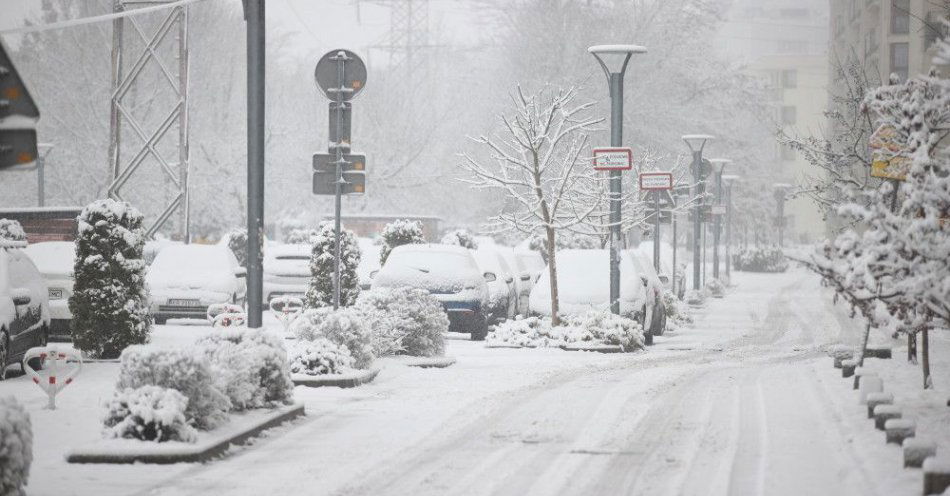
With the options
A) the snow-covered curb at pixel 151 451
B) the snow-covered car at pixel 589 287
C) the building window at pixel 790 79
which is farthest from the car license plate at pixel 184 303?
the building window at pixel 790 79

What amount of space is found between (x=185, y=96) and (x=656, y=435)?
22842 mm

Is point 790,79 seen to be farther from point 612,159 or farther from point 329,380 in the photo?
point 329,380

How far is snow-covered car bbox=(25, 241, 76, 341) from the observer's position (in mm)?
20984

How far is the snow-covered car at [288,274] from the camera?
1246 inches

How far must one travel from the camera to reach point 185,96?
32.2m

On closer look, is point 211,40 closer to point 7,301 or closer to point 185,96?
point 185,96

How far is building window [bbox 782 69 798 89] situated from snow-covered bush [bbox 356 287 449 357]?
118 metres

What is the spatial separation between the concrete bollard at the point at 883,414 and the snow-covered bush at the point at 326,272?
15.3m

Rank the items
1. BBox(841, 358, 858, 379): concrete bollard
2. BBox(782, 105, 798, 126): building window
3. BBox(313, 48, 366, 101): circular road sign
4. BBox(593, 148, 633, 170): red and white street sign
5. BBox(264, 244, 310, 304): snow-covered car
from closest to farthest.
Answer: BBox(841, 358, 858, 379): concrete bollard, BBox(313, 48, 366, 101): circular road sign, BBox(593, 148, 633, 170): red and white street sign, BBox(264, 244, 310, 304): snow-covered car, BBox(782, 105, 798, 126): building window

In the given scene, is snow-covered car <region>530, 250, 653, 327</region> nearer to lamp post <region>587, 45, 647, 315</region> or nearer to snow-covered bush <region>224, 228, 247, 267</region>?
lamp post <region>587, 45, 647, 315</region>

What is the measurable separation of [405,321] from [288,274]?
1365 cm


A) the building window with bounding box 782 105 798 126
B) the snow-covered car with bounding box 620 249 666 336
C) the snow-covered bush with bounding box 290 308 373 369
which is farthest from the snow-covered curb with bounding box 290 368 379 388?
the building window with bounding box 782 105 798 126

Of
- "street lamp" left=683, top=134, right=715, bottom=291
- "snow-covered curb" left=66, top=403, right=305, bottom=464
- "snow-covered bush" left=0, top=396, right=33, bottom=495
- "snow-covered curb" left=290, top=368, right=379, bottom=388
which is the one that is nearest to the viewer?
"snow-covered bush" left=0, top=396, right=33, bottom=495

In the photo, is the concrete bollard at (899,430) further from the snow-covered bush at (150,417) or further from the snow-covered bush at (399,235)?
the snow-covered bush at (399,235)
